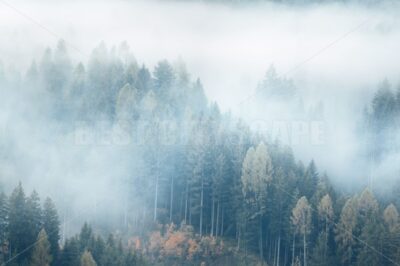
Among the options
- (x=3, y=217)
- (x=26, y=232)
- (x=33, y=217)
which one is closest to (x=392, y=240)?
(x=33, y=217)

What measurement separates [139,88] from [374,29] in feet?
288

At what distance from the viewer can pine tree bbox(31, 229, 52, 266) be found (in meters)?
84.7

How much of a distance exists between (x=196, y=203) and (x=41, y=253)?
2706cm

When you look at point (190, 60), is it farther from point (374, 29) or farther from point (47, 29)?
point (374, 29)

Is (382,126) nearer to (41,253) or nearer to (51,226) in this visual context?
(51,226)

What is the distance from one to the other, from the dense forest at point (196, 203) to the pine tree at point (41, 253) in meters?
0.23

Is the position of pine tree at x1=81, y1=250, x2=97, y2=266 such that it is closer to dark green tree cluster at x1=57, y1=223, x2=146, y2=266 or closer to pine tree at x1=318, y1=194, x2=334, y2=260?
dark green tree cluster at x1=57, y1=223, x2=146, y2=266

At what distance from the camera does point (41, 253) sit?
84938 mm

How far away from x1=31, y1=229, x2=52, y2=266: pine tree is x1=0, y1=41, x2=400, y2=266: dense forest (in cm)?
23

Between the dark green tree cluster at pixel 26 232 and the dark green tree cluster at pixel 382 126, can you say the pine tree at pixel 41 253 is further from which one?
the dark green tree cluster at pixel 382 126

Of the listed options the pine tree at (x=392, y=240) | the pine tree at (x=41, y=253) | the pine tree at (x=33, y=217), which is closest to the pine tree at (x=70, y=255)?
the pine tree at (x=41, y=253)

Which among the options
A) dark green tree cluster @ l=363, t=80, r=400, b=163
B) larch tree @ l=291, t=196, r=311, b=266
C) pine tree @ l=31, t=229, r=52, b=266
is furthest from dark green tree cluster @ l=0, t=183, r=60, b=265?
dark green tree cluster @ l=363, t=80, r=400, b=163

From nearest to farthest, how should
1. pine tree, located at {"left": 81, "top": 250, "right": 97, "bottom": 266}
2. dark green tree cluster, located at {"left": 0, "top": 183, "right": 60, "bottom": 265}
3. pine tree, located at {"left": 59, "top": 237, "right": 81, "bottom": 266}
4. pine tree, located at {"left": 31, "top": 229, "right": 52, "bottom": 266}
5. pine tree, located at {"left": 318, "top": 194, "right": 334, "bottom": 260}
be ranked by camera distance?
pine tree, located at {"left": 81, "top": 250, "right": 97, "bottom": 266} < pine tree, located at {"left": 31, "top": 229, "right": 52, "bottom": 266} < dark green tree cluster, located at {"left": 0, "top": 183, "right": 60, "bottom": 265} < pine tree, located at {"left": 59, "top": 237, "right": 81, "bottom": 266} < pine tree, located at {"left": 318, "top": 194, "right": 334, "bottom": 260}

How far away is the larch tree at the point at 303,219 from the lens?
3959 inches
